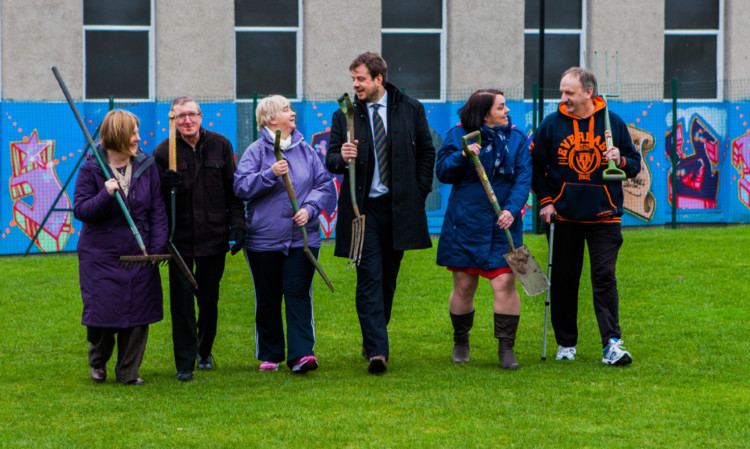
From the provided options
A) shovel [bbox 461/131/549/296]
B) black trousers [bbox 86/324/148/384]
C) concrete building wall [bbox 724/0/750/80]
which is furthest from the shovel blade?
concrete building wall [bbox 724/0/750/80]

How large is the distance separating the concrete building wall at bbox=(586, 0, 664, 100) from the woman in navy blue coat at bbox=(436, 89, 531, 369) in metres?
11.3

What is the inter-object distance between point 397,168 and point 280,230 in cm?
86

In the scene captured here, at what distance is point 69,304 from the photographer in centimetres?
1006

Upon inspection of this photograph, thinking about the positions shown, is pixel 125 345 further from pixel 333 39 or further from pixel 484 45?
pixel 484 45

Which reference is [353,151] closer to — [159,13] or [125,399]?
[125,399]

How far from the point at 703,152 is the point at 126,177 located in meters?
12.5

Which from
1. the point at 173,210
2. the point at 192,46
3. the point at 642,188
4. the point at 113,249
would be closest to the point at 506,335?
the point at 173,210

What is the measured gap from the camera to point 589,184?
6.79m

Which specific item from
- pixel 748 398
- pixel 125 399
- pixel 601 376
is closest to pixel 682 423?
pixel 748 398

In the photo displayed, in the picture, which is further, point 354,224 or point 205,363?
point 205,363

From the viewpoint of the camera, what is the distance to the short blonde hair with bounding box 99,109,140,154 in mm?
6305

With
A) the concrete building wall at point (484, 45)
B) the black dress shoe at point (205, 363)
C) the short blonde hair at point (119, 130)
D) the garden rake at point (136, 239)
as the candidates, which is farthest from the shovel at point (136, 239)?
the concrete building wall at point (484, 45)

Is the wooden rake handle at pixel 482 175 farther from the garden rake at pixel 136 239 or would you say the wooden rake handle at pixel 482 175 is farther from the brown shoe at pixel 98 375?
the brown shoe at pixel 98 375

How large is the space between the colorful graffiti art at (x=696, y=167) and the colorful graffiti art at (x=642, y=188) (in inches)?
14.8
